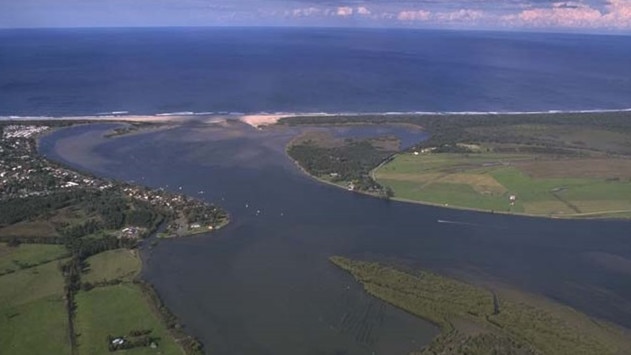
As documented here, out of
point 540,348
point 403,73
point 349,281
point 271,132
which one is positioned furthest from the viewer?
point 403,73

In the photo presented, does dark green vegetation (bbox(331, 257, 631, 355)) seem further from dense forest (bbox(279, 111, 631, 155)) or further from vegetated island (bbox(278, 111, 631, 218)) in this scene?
dense forest (bbox(279, 111, 631, 155))

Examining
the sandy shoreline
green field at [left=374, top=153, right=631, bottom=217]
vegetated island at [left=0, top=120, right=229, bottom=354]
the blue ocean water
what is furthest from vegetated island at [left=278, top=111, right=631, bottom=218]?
vegetated island at [left=0, top=120, right=229, bottom=354]

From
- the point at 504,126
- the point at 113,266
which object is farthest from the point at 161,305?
the point at 504,126

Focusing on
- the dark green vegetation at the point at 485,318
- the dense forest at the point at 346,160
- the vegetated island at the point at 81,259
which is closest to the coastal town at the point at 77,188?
the vegetated island at the point at 81,259

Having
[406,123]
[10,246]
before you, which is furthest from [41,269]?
[406,123]

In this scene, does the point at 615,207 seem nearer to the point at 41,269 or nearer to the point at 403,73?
the point at 41,269

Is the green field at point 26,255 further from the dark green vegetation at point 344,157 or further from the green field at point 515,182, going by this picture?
the green field at point 515,182
